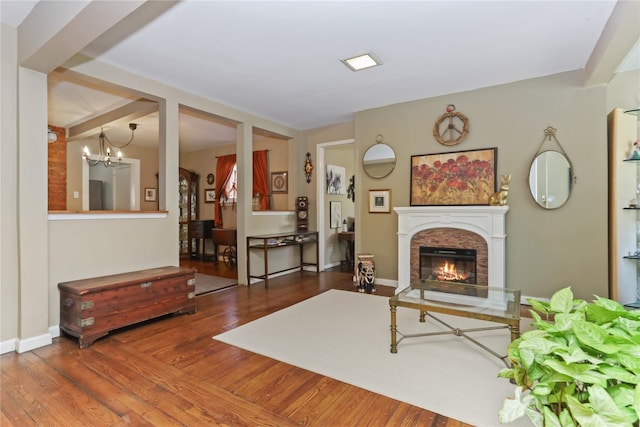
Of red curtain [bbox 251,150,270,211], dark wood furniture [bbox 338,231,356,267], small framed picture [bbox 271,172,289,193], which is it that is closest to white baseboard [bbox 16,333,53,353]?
red curtain [bbox 251,150,270,211]

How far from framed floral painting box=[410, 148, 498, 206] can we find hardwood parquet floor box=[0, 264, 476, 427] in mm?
2579

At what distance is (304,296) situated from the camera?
4059mm

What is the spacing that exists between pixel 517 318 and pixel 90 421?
2.50 metres

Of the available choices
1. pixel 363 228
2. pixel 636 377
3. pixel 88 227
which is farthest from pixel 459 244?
pixel 88 227

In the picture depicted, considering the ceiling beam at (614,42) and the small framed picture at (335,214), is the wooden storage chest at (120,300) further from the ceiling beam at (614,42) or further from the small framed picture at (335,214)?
the ceiling beam at (614,42)

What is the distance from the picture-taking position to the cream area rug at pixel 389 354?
1.83 meters

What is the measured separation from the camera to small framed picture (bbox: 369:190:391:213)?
457 centimetres

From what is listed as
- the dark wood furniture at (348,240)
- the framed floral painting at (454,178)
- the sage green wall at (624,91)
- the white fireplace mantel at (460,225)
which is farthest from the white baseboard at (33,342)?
the sage green wall at (624,91)

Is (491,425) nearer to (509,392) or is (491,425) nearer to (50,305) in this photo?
(509,392)

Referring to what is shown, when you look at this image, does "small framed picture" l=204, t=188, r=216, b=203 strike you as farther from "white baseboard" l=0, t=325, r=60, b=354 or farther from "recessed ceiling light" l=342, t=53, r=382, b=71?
"recessed ceiling light" l=342, t=53, r=382, b=71

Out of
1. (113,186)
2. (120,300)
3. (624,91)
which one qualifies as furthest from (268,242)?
(113,186)

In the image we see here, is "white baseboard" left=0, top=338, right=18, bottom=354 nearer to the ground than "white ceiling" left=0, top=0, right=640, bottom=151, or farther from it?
nearer to the ground

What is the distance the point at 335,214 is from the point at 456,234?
2.73 m

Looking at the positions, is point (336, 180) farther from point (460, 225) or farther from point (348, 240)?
point (460, 225)
